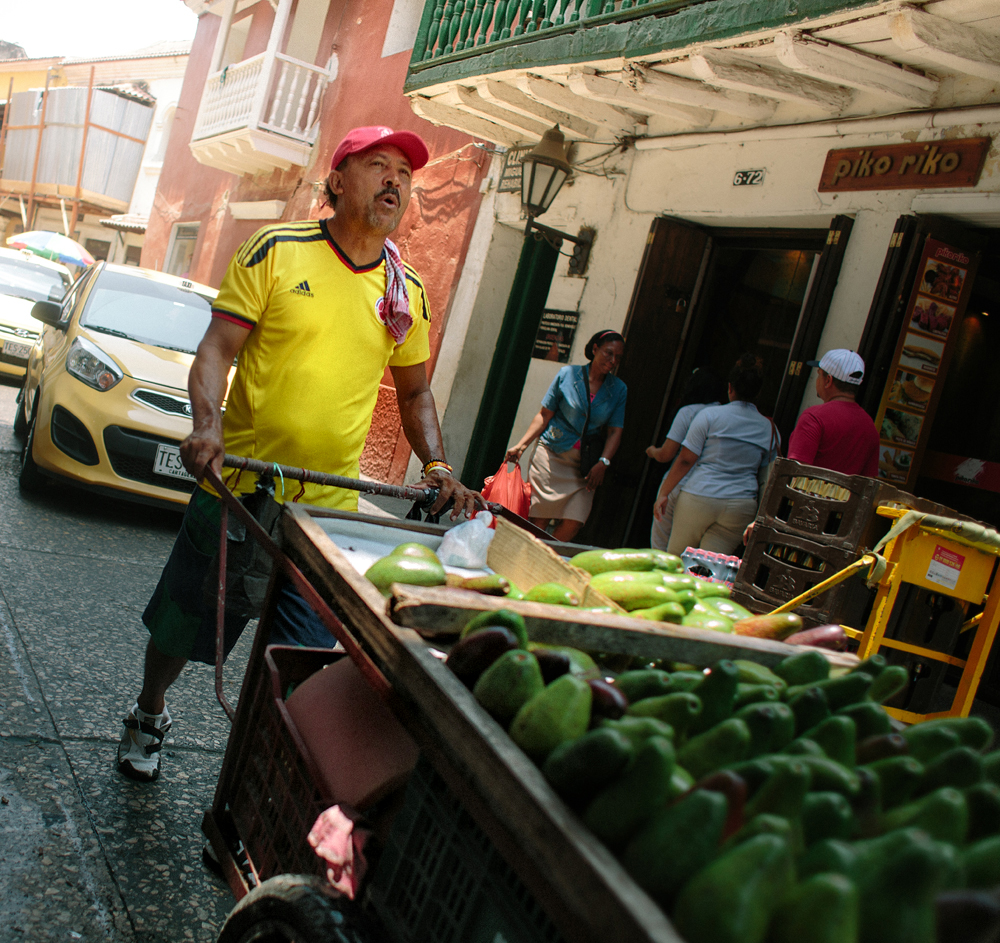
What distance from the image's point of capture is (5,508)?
5.74 meters

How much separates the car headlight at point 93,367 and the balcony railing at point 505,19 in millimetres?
3971

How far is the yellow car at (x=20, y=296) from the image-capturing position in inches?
447

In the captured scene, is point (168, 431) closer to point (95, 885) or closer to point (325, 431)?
point (325, 431)

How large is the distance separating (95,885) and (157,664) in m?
0.66

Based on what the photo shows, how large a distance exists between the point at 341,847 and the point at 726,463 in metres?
4.37

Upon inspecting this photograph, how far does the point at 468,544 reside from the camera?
8.00 ft

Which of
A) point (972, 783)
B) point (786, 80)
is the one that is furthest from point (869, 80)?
point (972, 783)

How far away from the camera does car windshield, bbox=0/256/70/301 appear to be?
12.2 meters

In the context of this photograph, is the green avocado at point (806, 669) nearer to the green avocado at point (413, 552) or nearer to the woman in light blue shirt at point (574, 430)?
the green avocado at point (413, 552)

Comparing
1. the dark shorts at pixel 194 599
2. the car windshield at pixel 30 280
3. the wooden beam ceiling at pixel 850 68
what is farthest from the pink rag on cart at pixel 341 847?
the car windshield at pixel 30 280

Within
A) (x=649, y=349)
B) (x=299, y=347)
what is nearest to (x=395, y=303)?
(x=299, y=347)

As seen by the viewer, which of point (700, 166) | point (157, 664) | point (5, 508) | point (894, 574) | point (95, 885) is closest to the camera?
point (95, 885)

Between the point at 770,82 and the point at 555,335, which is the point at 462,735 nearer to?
the point at 770,82

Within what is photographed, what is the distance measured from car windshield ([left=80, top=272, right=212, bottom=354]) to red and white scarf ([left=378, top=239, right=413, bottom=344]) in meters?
4.01
